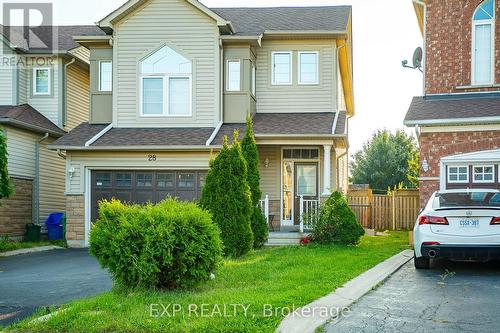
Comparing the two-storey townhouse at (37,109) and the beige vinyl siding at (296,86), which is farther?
the two-storey townhouse at (37,109)

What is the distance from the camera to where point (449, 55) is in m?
17.6

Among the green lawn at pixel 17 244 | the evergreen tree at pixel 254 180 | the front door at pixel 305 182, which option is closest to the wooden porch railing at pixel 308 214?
the front door at pixel 305 182

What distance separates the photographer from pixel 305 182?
2091cm

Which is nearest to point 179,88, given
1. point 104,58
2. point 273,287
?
point 104,58

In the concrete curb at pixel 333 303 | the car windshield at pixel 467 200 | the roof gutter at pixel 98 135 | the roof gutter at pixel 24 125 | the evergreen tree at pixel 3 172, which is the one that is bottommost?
the concrete curb at pixel 333 303

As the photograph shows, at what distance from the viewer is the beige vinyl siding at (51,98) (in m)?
23.5

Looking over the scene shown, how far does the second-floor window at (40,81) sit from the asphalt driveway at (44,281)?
845 cm

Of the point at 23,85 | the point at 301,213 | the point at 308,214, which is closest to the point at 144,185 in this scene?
the point at 301,213

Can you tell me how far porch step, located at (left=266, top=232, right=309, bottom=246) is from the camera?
17.9 meters

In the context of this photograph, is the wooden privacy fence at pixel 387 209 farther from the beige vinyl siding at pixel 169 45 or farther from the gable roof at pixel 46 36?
the gable roof at pixel 46 36

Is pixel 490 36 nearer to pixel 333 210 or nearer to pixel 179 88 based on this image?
pixel 333 210

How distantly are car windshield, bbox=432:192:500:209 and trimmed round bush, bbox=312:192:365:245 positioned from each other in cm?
425

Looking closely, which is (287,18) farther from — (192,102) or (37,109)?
(37,109)

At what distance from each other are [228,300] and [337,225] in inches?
341
